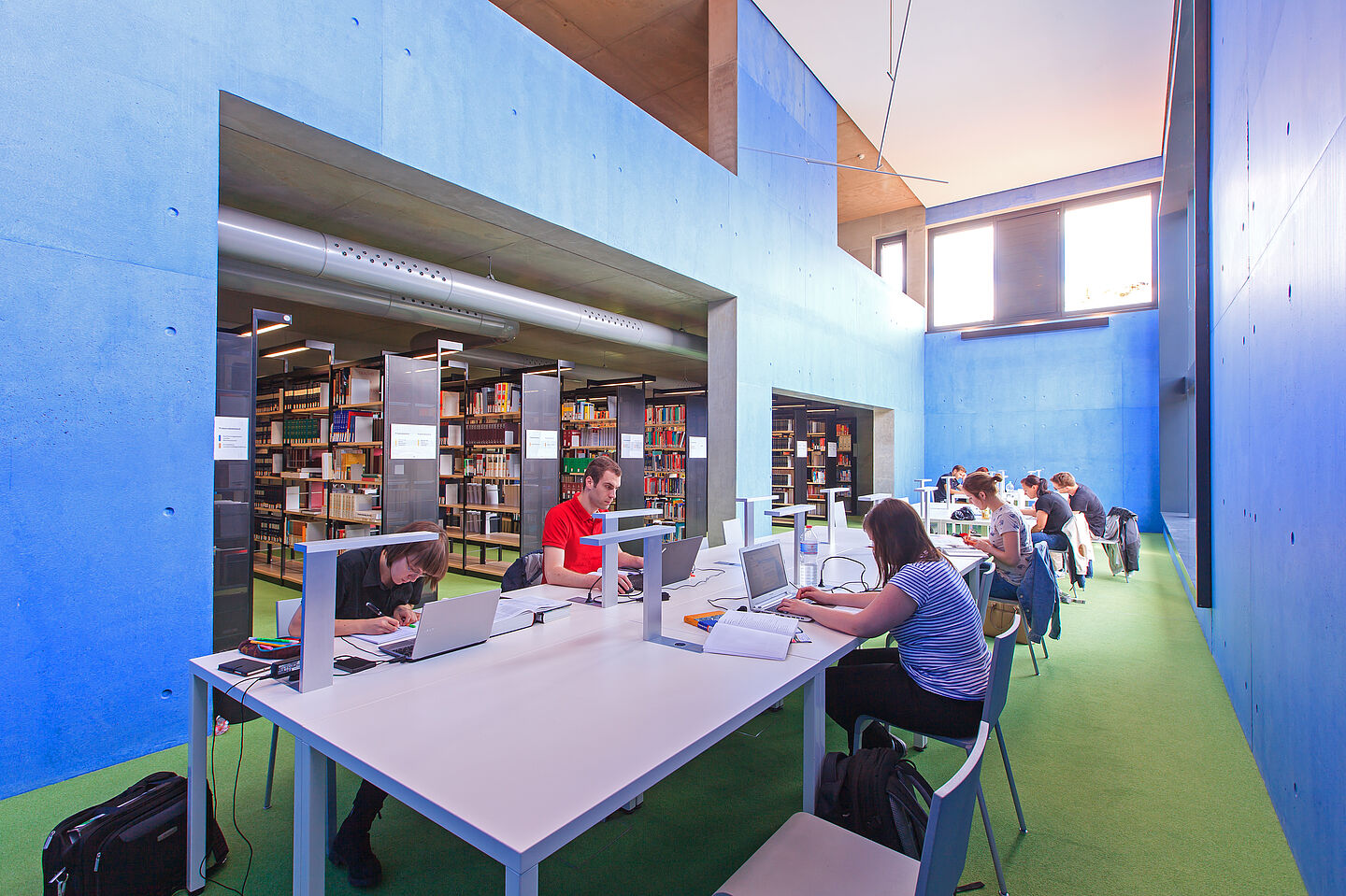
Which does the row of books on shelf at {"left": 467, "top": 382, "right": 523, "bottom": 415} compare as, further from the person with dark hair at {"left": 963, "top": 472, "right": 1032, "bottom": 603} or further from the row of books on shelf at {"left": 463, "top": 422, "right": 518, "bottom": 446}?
the person with dark hair at {"left": 963, "top": 472, "right": 1032, "bottom": 603}

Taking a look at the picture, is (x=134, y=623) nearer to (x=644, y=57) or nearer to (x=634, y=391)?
(x=634, y=391)

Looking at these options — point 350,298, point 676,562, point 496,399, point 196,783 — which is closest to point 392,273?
point 350,298

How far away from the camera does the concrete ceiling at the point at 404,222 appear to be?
357 cm

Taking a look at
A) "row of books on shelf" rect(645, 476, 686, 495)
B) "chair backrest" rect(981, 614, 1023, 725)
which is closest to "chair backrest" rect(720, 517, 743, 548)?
"chair backrest" rect(981, 614, 1023, 725)

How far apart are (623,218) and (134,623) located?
405 cm

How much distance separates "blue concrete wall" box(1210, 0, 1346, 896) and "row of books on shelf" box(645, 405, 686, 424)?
6.36 m

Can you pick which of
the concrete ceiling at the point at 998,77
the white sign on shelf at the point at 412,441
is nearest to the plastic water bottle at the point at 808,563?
the white sign on shelf at the point at 412,441

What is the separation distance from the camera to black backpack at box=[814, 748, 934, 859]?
169 cm

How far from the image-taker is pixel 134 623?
8.93 ft

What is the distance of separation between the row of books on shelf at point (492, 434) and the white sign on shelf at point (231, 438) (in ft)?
11.1

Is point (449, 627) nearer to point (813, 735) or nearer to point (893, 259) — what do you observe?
point (813, 735)

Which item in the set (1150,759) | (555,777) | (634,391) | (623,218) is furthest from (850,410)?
(555,777)

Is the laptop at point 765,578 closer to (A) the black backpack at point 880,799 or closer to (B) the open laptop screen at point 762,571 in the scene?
(B) the open laptop screen at point 762,571

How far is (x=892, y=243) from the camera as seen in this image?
13016mm
